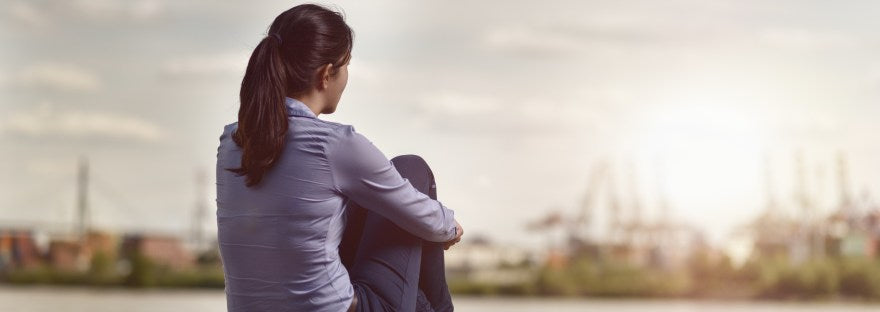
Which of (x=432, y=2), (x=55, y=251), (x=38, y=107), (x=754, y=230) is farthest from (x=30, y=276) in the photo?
(x=754, y=230)

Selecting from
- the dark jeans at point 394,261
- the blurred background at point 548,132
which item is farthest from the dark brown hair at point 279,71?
the blurred background at point 548,132

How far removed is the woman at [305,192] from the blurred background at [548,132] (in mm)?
18877

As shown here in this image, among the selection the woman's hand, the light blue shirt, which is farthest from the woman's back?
the woman's hand

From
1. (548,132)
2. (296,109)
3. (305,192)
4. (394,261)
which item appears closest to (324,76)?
(296,109)

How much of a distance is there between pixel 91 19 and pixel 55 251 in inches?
232

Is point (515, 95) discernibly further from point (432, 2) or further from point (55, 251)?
point (55, 251)

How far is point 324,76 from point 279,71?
7cm

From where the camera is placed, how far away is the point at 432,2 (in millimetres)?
20594

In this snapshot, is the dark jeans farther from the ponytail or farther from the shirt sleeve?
the ponytail

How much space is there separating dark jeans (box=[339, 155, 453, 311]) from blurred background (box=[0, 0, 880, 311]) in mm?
18797

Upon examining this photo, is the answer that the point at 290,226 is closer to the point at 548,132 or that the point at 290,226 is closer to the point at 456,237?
the point at 456,237

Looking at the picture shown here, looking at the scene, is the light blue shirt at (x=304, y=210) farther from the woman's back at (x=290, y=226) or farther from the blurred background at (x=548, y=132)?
the blurred background at (x=548, y=132)

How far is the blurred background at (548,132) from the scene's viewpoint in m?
22.3

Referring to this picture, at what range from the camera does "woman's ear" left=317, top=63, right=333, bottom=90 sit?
146 cm
